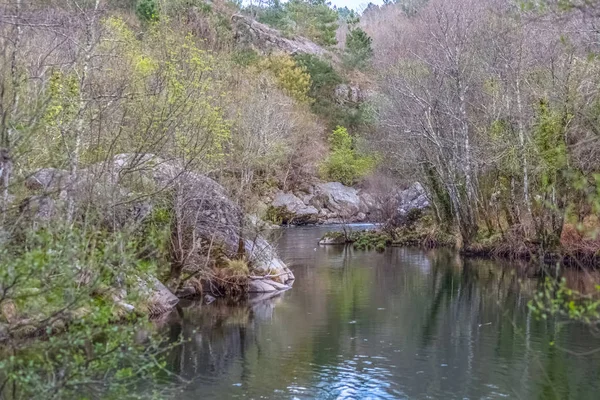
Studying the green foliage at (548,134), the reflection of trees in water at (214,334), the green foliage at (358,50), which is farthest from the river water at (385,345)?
the green foliage at (358,50)

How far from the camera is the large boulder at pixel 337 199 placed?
174 feet

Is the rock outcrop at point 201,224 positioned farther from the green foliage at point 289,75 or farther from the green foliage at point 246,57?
the green foliage at point 289,75

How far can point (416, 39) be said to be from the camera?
40.2 metres

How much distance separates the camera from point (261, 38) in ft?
218

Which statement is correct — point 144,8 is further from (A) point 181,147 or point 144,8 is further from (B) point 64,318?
(B) point 64,318

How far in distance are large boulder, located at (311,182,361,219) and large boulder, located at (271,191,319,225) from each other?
1.76m

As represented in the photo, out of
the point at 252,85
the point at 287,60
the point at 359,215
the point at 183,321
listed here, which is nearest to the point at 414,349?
the point at 183,321

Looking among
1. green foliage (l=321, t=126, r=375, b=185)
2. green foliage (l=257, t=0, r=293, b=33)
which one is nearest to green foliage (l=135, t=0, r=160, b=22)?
green foliage (l=321, t=126, r=375, b=185)

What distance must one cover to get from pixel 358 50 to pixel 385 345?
56630mm

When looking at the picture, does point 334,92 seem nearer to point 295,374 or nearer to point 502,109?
point 502,109

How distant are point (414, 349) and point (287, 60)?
152 feet

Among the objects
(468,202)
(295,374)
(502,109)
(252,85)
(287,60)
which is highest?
(287,60)

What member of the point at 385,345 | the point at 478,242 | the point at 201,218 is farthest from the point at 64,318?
the point at 478,242

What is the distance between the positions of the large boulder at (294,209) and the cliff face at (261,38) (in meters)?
17.4
